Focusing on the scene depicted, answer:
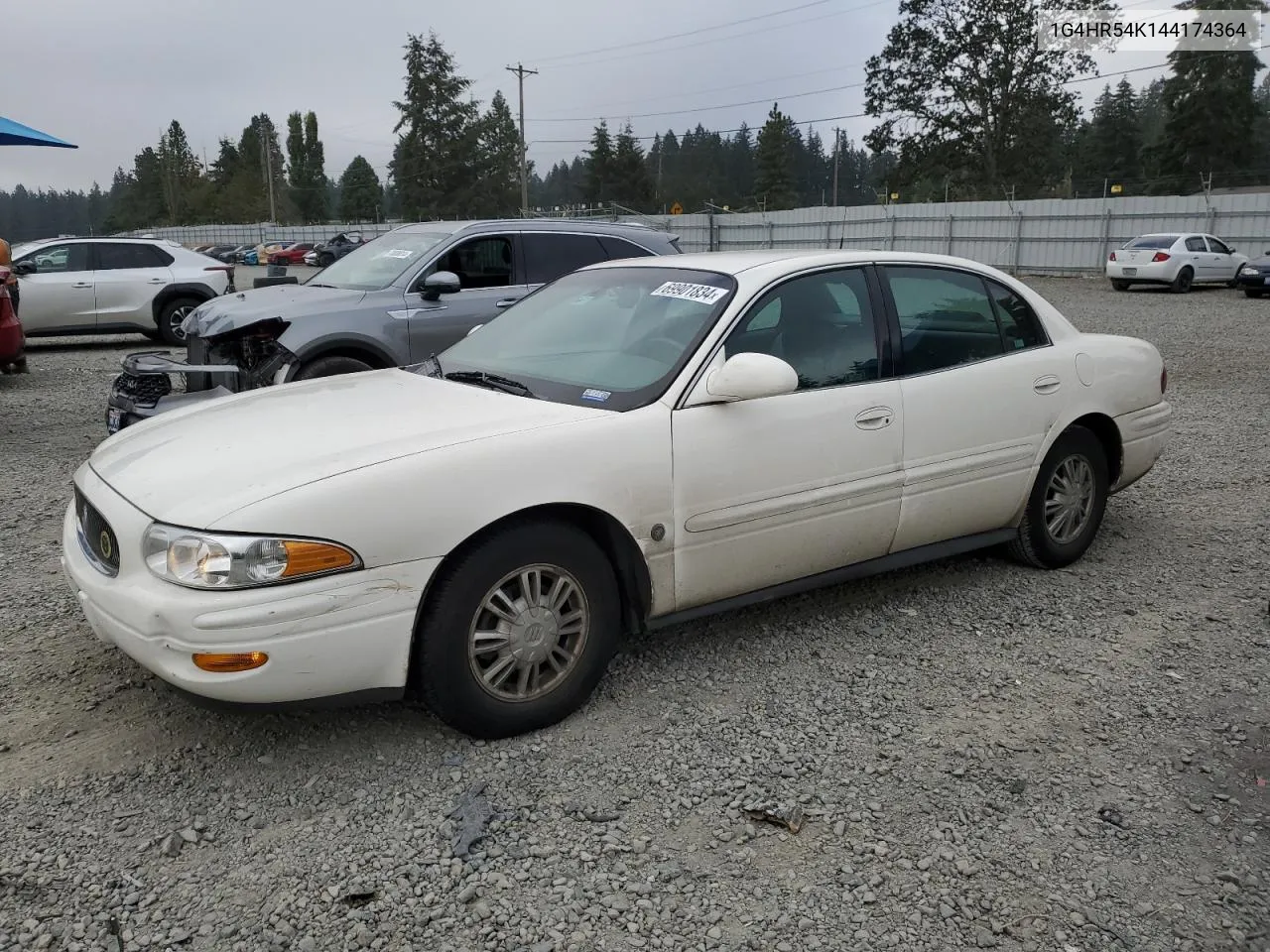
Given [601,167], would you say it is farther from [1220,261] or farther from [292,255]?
[1220,261]

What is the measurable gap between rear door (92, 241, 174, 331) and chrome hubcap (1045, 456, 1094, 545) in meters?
12.7

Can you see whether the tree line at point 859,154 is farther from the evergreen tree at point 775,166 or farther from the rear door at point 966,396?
the rear door at point 966,396

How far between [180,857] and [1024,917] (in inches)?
86.0

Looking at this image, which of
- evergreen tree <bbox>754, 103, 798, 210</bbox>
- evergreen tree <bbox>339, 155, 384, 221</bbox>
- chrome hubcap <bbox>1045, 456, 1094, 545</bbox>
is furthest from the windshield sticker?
evergreen tree <bbox>339, 155, 384, 221</bbox>

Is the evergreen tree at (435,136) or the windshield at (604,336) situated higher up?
the evergreen tree at (435,136)

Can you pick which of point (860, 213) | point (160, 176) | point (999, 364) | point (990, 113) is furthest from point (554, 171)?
point (999, 364)

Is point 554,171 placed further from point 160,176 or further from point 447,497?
point 447,497

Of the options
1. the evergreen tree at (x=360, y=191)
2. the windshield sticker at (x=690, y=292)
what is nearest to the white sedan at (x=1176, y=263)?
the windshield sticker at (x=690, y=292)

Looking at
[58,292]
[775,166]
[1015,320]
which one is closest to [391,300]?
[1015,320]

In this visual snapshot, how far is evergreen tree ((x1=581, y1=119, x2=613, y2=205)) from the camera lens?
80125 millimetres

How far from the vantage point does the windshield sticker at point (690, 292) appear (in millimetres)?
3902

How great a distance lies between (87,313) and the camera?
13.7 m

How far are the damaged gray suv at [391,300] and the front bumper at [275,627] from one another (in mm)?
3619

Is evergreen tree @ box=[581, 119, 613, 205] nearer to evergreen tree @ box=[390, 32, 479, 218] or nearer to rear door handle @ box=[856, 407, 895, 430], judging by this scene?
evergreen tree @ box=[390, 32, 479, 218]
